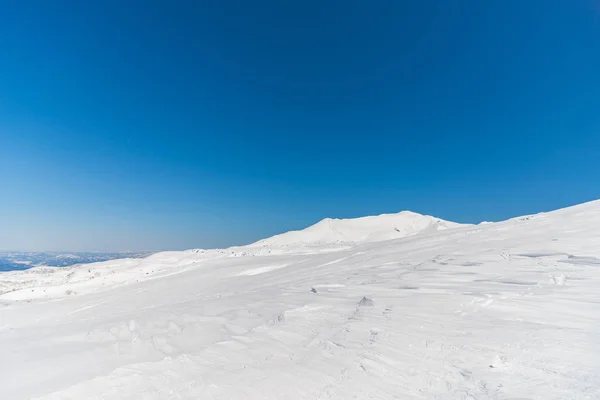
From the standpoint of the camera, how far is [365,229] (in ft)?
145

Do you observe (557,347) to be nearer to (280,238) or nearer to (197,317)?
(197,317)

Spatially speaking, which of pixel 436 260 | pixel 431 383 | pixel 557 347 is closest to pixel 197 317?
pixel 431 383

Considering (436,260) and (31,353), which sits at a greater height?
(436,260)

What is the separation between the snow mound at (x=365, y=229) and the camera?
39.2m

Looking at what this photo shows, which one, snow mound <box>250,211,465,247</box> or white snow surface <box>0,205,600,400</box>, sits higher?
snow mound <box>250,211,465,247</box>

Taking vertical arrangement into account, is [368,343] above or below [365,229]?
below

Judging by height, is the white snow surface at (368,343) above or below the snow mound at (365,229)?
below

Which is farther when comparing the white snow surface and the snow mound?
the snow mound

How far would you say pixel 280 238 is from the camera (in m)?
39.4

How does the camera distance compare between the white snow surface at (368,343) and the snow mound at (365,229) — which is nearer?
the white snow surface at (368,343)

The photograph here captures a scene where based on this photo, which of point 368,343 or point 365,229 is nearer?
point 368,343

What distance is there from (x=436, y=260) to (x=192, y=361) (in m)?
9.65

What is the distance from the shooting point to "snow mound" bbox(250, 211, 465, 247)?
3919 centimetres

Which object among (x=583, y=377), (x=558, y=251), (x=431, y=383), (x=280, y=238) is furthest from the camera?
(x=280, y=238)
